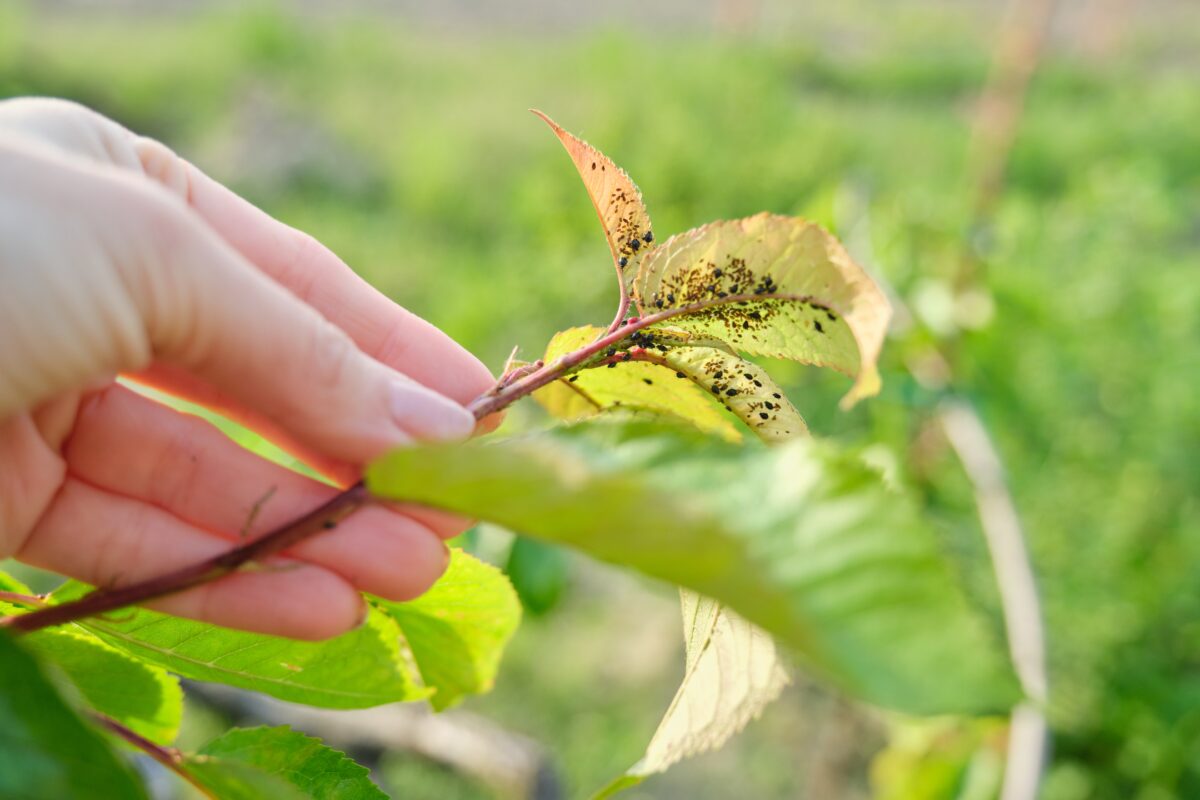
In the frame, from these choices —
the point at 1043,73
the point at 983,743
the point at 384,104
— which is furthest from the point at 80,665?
the point at 1043,73

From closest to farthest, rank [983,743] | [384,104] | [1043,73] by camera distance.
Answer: [983,743] → [384,104] → [1043,73]

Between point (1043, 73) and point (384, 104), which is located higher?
point (1043, 73)

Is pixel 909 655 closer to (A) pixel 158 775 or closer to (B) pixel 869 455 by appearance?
(B) pixel 869 455

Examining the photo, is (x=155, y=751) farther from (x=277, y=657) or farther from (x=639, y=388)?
(x=639, y=388)

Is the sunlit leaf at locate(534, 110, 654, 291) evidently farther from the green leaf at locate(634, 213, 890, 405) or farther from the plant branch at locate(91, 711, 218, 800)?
the plant branch at locate(91, 711, 218, 800)

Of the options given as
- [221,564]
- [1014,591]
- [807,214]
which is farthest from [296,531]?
[1014,591]
